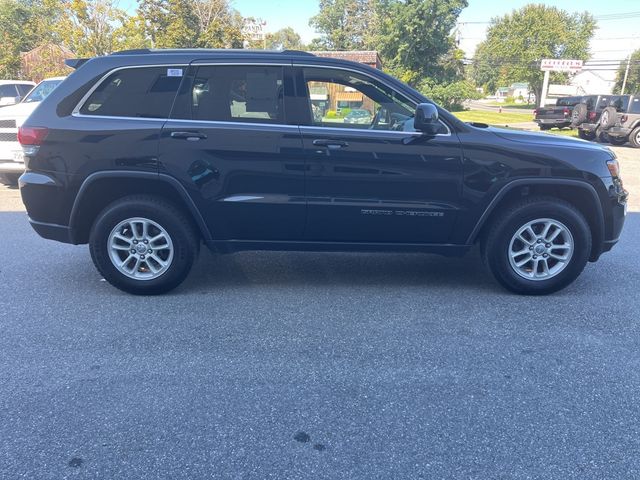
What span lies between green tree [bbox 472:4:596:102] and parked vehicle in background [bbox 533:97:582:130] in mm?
46644

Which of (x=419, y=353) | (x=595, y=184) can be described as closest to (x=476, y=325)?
(x=419, y=353)

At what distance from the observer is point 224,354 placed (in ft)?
11.3

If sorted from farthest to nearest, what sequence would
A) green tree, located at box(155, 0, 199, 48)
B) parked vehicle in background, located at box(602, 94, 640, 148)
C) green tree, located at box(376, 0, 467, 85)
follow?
green tree, located at box(376, 0, 467, 85)
green tree, located at box(155, 0, 199, 48)
parked vehicle in background, located at box(602, 94, 640, 148)

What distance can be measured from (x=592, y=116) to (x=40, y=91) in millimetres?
17341

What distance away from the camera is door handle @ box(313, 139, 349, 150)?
4086 mm

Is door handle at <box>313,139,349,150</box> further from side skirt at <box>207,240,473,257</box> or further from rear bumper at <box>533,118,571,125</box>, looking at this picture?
rear bumper at <box>533,118,571,125</box>

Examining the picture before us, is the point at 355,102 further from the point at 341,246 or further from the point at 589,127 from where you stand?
the point at 589,127

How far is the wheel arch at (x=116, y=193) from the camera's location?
13.6 feet

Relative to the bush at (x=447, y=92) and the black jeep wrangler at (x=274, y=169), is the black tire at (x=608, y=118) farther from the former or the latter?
the bush at (x=447, y=92)

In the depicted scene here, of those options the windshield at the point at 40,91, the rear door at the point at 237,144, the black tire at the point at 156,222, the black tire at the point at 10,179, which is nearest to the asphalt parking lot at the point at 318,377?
the black tire at the point at 156,222

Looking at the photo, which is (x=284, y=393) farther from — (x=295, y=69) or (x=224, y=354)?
(x=295, y=69)

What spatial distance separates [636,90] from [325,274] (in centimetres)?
8007

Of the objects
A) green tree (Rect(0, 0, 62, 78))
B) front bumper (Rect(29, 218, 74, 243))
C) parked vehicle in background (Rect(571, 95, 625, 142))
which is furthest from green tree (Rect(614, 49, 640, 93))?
front bumper (Rect(29, 218, 74, 243))

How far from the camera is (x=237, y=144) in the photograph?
408cm
